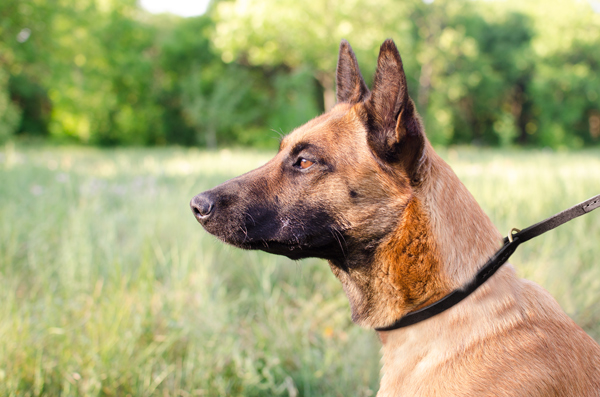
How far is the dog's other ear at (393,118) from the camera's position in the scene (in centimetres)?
165

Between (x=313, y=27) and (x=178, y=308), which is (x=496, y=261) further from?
(x=313, y=27)

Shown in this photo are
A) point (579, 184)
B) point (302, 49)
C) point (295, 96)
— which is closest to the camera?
point (579, 184)

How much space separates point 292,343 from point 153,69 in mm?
24799

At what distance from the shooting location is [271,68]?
2602 cm

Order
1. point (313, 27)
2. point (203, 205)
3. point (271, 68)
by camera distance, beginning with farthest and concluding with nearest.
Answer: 1. point (271, 68)
2. point (313, 27)
3. point (203, 205)

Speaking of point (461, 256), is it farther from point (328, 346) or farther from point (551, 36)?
point (551, 36)

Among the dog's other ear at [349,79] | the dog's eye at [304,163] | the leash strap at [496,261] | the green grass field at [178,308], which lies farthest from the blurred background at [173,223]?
the leash strap at [496,261]

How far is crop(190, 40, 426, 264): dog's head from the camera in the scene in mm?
1802

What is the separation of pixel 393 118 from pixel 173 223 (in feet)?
10.9

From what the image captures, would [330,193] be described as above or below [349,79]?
below

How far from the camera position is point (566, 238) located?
4246 millimetres

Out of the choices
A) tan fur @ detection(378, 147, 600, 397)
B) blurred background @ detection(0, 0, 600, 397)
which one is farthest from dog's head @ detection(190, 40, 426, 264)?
blurred background @ detection(0, 0, 600, 397)

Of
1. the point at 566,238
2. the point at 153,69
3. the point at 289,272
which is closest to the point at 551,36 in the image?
the point at 153,69

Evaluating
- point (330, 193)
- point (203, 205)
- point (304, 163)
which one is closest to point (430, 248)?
point (330, 193)
